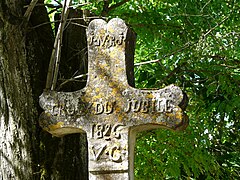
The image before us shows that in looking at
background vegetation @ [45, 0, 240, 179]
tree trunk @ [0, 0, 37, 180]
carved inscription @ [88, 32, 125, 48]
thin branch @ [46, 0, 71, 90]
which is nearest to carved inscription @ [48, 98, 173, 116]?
carved inscription @ [88, 32, 125, 48]

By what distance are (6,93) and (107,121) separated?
3.36ft

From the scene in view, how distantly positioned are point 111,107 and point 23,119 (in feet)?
3.09

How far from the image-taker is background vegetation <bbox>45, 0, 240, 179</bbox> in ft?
18.8

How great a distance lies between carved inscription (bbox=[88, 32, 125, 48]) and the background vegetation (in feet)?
3.51

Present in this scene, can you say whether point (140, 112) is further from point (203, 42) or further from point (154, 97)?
point (203, 42)

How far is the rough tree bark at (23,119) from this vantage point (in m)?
4.80

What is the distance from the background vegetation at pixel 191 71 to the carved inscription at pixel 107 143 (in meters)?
1.31

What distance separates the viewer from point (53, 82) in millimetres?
4734

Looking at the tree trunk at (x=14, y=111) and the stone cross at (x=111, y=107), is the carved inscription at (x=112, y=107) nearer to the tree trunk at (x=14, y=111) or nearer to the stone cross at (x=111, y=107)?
the stone cross at (x=111, y=107)

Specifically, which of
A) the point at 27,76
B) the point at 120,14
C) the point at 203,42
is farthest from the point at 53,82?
the point at 120,14

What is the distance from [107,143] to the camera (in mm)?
4090

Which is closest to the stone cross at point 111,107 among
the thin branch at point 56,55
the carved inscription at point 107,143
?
the carved inscription at point 107,143

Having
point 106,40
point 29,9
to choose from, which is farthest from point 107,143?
point 29,9

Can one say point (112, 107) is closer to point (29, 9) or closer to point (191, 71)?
point (29, 9)
